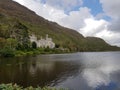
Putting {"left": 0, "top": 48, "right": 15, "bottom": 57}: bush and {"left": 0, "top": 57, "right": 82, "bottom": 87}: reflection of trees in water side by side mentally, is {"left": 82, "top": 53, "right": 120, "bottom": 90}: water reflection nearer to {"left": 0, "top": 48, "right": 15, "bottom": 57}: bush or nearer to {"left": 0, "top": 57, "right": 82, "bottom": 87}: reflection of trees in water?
{"left": 0, "top": 57, "right": 82, "bottom": 87}: reflection of trees in water

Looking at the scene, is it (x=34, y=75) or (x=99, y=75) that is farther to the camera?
(x=99, y=75)

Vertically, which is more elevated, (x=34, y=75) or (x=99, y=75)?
(x=34, y=75)

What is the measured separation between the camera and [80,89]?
38406 mm

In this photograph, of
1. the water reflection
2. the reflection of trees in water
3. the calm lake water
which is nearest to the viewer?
the calm lake water

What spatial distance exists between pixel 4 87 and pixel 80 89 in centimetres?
2103

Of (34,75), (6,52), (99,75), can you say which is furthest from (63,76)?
(6,52)

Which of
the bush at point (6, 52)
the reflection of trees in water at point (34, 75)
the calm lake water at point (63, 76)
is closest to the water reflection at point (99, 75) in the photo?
the calm lake water at point (63, 76)

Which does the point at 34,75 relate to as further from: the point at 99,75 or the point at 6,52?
the point at 6,52

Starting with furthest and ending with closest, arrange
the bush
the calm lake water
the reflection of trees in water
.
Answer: the bush → the reflection of trees in water → the calm lake water

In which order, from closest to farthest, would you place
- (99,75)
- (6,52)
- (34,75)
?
(34,75) < (99,75) < (6,52)

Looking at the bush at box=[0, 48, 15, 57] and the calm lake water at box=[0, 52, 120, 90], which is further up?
the bush at box=[0, 48, 15, 57]

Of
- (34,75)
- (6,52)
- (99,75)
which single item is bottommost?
(99,75)

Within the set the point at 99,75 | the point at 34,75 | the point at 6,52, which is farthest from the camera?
the point at 6,52

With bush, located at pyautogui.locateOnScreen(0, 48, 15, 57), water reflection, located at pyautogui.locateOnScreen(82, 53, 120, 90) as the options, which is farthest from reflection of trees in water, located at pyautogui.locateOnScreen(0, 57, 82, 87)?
bush, located at pyautogui.locateOnScreen(0, 48, 15, 57)
